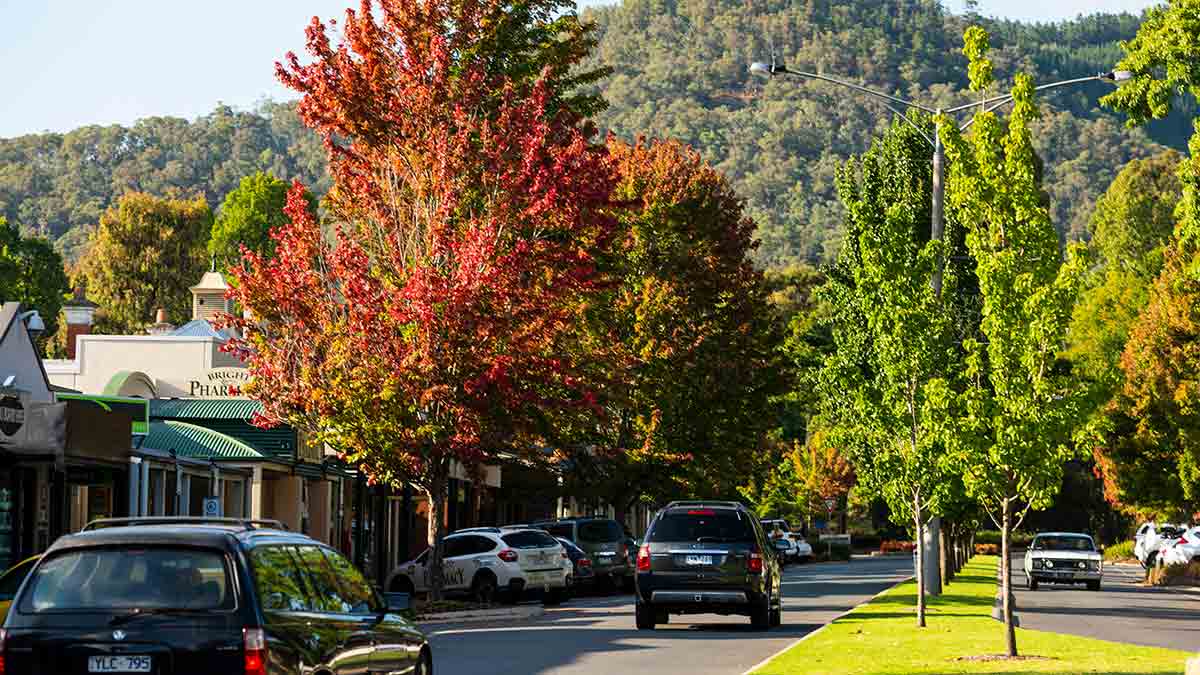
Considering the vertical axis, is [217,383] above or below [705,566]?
above

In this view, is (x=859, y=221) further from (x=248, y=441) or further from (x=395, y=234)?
(x=248, y=441)

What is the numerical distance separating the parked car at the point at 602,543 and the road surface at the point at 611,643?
7271mm

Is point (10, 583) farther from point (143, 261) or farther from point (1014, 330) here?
point (143, 261)

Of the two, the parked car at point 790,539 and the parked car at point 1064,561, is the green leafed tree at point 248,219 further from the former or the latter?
the parked car at point 1064,561

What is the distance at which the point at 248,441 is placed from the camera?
4197 centimetres

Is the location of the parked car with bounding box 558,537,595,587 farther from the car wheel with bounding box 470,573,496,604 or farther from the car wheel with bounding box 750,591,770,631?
the car wheel with bounding box 750,591,770,631

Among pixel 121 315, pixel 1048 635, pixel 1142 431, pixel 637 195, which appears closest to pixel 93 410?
pixel 1048 635

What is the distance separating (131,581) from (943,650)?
13478mm

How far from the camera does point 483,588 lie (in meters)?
38.2

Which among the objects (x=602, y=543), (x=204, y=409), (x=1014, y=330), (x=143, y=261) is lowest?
(x=602, y=543)

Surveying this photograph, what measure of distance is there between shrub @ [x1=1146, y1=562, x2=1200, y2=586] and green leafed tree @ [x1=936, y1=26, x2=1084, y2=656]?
34.6 metres

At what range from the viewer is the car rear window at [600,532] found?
147 ft

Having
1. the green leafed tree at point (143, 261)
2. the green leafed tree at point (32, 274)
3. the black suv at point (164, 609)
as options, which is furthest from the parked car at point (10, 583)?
the green leafed tree at point (143, 261)

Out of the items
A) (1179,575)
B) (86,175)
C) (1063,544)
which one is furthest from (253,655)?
(86,175)
